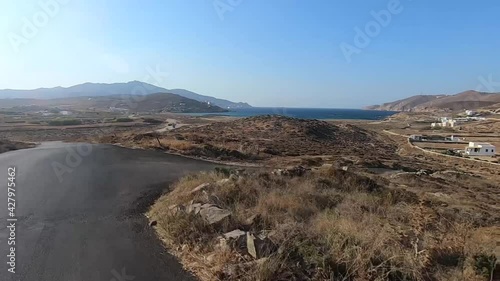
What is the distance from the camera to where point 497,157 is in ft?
197

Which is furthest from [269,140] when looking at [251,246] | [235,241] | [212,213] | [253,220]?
[251,246]

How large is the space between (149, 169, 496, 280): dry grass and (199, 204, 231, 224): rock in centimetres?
17

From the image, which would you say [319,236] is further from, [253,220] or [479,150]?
[479,150]

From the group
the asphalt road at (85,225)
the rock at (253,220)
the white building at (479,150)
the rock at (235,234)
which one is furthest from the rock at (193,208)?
the white building at (479,150)

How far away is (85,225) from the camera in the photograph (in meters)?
9.98

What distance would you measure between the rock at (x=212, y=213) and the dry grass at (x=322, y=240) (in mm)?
166

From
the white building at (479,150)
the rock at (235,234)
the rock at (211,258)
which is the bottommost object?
the white building at (479,150)

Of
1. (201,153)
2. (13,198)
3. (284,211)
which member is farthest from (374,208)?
(201,153)

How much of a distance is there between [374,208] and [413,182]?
12602 millimetres

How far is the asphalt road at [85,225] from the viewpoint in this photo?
7109mm

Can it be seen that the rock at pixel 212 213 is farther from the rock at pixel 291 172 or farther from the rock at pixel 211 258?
the rock at pixel 291 172

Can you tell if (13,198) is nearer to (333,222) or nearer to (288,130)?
(333,222)

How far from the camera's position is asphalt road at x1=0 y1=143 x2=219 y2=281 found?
23.3 ft

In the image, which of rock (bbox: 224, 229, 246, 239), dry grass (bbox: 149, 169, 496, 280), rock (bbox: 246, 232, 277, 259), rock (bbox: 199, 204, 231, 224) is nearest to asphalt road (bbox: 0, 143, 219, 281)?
dry grass (bbox: 149, 169, 496, 280)
